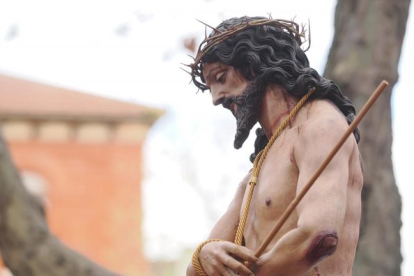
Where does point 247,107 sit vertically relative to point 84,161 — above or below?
below

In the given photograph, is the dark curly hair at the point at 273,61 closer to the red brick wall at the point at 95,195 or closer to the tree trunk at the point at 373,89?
the tree trunk at the point at 373,89

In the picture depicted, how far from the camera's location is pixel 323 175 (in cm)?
397

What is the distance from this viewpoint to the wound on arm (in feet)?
12.7

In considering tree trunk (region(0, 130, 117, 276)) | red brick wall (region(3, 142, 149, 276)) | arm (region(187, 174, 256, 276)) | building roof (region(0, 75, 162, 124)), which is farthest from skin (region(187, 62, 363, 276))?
building roof (region(0, 75, 162, 124))

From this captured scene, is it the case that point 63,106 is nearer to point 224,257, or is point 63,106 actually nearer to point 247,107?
point 247,107

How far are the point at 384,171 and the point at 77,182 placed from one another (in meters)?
21.8

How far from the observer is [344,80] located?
846cm

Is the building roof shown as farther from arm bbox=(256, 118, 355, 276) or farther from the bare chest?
arm bbox=(256, 118, 355, 276)

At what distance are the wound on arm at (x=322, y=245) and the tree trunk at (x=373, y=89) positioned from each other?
4.19m

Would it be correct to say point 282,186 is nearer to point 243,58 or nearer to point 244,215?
point 244,215

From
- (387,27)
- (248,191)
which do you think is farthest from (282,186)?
(387,27)

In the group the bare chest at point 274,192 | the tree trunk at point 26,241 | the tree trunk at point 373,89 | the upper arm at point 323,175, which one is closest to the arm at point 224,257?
the bare chest at point 274,192

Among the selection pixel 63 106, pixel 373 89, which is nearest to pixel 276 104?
pixel 373 89

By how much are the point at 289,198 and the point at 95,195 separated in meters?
26.0
